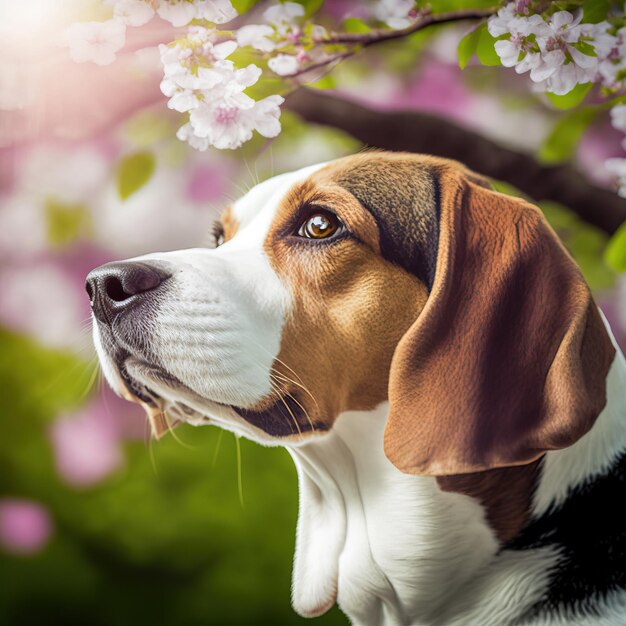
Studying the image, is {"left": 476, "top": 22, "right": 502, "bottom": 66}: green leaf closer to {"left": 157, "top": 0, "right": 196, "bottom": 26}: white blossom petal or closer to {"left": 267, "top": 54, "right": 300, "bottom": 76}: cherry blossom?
{"left": 267, "top": 54, "right": 300, "bottom": 76}: cherry blossom

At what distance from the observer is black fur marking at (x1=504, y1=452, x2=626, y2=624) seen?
1.13 metres

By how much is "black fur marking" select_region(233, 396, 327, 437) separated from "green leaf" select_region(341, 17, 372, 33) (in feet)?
2.23

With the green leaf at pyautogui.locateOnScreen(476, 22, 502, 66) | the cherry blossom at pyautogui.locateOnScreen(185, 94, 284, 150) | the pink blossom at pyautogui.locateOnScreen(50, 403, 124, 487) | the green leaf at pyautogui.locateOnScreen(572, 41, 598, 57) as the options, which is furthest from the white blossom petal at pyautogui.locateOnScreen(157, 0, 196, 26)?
the pink blossom at pyautogui.locateOnScreen(50, 403, 124, 487)

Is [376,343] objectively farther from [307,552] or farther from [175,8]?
[175,8]

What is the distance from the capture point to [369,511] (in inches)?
48.8

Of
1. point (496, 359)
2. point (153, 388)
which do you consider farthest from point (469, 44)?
point (153, 388)

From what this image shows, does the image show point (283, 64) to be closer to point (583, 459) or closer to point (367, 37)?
point (367, 37)

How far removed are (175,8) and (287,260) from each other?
467 millimetres

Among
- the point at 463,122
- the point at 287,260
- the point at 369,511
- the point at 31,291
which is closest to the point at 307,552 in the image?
the point at 369,511

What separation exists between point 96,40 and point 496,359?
2.90 feet

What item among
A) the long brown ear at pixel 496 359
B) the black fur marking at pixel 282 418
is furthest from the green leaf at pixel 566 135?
the black fur marking at pixel 282 418

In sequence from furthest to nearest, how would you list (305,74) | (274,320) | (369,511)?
(305,74)
(369,511)
(274,320)

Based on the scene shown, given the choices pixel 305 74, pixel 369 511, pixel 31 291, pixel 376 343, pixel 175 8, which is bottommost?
pixel 369 511

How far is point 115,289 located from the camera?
42.8 inches
